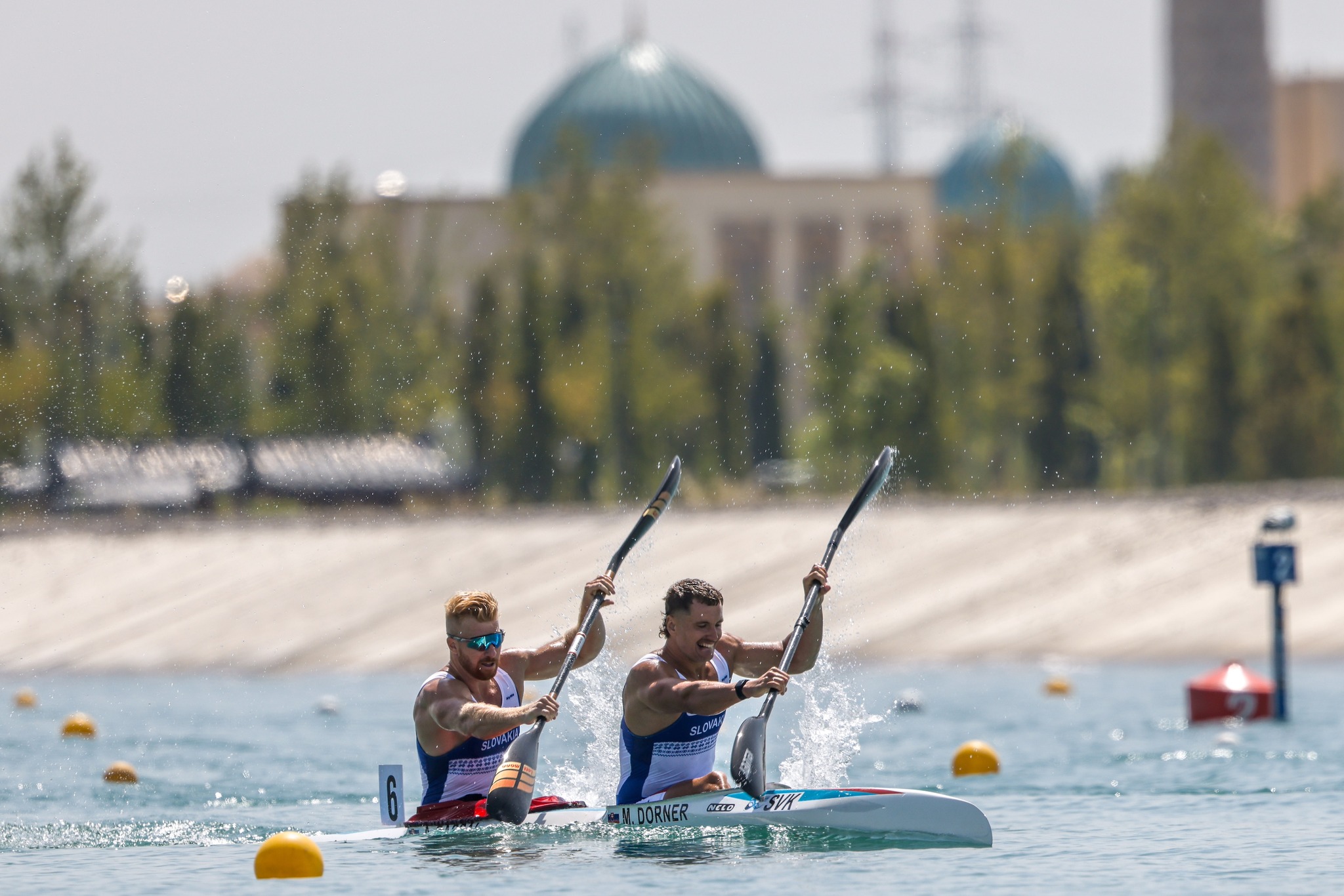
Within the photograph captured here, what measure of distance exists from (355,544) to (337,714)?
58.3ft

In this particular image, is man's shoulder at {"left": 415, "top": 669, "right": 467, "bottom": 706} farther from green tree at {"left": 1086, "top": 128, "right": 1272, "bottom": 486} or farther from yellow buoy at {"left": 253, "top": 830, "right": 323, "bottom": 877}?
green tree at {"left": 1086, "top": 128, "right": 1272, "bottom": 486}

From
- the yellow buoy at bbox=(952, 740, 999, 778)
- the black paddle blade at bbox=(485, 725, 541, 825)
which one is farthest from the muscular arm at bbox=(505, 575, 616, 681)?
the yellow buoy at bbox=(952, 740, 999, 778)

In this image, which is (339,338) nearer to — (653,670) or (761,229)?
(761,229)

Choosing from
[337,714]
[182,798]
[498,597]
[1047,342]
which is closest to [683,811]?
[182,798]

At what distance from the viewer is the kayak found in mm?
15258

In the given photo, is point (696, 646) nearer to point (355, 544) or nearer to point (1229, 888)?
point (1229, 888)

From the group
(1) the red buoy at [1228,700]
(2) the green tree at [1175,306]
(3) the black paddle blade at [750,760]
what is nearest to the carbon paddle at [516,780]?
(3) the black paddle blade at [750,760]

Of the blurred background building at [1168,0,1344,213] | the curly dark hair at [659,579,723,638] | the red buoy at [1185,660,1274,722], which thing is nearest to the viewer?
the curly dark hair at [659,579,723,638]

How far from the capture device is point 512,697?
15555 millimetres

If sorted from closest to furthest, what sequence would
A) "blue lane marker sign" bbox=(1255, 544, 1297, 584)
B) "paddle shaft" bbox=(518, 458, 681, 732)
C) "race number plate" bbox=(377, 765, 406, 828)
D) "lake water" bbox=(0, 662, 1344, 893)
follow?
1. "lake water" bbox=(0, 662, 1344, 893)
2. "race number plate" bbox=(377, 765, 406, 828)
3. "paddle shaft" bbox=(518, 458, 681, 732)
4. "blue lane marker sign" bbox=(1255, 544, 1297, 584)

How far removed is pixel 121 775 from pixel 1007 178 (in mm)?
40290

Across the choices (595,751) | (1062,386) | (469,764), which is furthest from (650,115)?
(469,764)

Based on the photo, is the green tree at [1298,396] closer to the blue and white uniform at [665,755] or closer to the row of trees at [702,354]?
the row of trees at [702,354]

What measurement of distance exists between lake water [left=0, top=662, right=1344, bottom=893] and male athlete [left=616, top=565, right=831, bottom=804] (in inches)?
16.6
